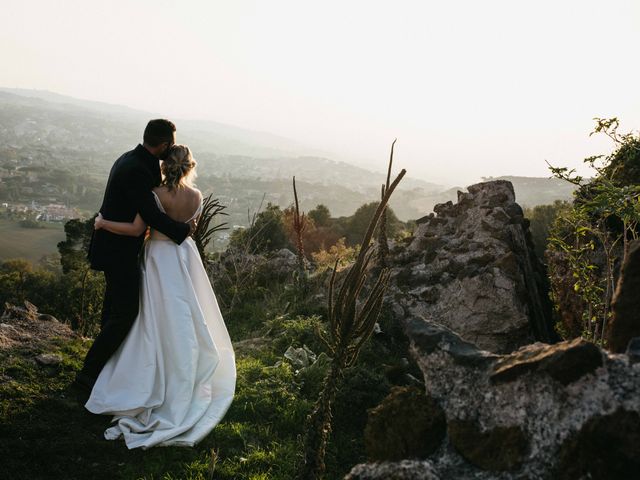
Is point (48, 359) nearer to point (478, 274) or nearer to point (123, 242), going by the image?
point (123, 242)

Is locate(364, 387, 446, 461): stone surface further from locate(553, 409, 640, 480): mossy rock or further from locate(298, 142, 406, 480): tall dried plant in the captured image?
locate(298, 142, 406, 480): tall dried plant

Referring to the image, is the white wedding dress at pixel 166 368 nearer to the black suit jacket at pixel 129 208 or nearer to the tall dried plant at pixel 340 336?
the black suit jacket at pixel 129 208

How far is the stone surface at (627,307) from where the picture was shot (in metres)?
2.35

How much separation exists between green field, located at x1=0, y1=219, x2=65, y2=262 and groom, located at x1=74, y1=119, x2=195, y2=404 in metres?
61.5

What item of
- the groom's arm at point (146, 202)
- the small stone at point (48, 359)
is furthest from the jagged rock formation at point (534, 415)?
the small stone at point (48, 359)

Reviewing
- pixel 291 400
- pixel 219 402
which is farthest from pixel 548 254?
pixel 219 402

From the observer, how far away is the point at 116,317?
15.5 ft

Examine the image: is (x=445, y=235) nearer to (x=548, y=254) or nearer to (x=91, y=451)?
(x=548, y=254)

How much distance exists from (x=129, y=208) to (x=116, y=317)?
3.46ft

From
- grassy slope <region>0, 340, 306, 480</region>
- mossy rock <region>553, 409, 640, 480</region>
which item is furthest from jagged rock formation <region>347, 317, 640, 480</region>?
grassy slope <region>0, 340, 306, 480</region>

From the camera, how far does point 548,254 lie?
793cm

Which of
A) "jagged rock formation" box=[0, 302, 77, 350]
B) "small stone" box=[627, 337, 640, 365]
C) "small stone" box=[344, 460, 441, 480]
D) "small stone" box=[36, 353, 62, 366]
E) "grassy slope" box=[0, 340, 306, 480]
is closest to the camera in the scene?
"small stone" box=[627, 337, 640, 365]

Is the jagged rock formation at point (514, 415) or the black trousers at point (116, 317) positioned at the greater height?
the jagged rock formation at point (514, 415)

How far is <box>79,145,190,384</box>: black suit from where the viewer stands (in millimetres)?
4598
